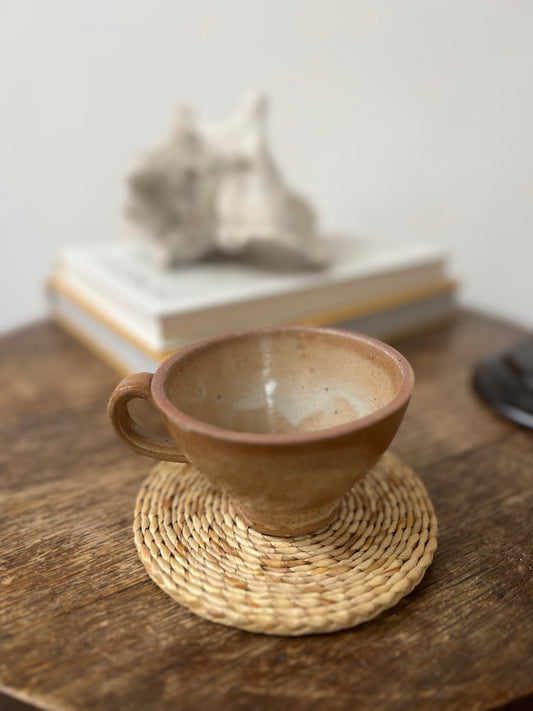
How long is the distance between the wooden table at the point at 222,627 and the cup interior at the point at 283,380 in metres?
0.10

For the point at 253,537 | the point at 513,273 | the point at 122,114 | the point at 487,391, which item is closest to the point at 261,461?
the point at 253,537

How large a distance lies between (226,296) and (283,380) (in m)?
0.19

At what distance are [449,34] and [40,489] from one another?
0.69 m

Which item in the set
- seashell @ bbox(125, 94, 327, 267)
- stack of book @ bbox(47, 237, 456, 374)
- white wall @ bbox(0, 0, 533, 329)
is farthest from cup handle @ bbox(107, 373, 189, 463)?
white wall @ bbox(0, 0, 533, 329)

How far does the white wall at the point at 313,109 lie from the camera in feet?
2.41

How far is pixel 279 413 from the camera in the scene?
0.40 metres

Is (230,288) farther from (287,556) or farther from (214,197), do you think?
(287,556)

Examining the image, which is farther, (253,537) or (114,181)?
(114,181)

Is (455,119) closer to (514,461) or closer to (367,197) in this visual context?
(367,197)

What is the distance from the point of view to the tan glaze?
297 mm

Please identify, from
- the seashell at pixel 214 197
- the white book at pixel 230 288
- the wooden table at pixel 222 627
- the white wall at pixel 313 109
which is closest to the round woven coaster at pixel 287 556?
the wooden table at pixel 222 627

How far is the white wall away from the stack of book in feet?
0.41

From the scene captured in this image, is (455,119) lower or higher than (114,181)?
higher

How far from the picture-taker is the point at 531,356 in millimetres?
550
